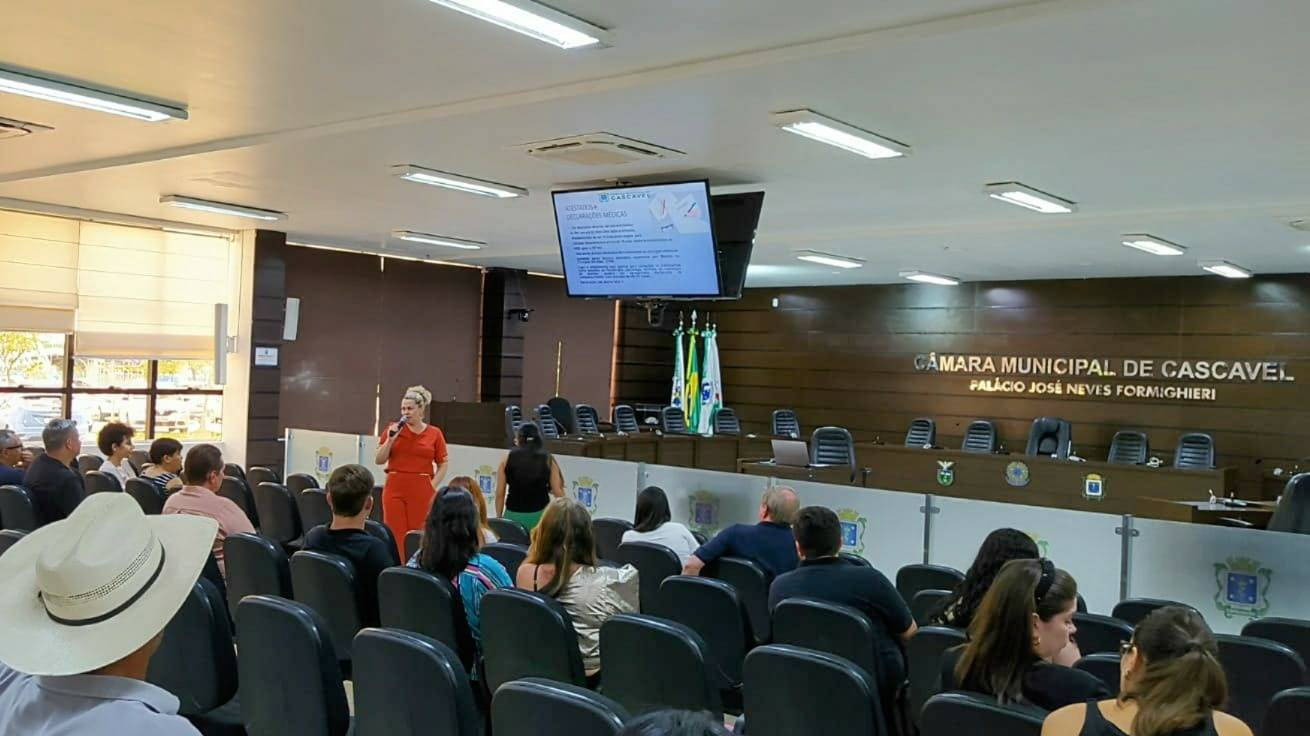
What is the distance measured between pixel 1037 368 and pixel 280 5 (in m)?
12.7

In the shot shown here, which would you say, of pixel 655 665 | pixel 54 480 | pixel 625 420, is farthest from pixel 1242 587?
pixel 625 420

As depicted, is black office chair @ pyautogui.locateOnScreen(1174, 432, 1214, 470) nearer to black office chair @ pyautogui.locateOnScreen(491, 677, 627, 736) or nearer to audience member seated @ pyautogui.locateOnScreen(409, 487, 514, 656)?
audience member seated @ pyautogui.locateOnScreen(409, 487, 514, 656)

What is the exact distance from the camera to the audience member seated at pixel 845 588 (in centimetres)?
383

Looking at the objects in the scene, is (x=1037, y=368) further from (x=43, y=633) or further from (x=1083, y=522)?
(x=43, y=633)

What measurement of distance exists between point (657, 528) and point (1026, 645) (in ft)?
9.74

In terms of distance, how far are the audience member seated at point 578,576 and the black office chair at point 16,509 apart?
3.78 metres

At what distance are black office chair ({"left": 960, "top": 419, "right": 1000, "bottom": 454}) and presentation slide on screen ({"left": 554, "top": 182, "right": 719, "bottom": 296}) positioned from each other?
7.43 metres

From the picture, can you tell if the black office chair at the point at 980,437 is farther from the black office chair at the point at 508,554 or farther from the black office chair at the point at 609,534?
the black office chair at the point at 508,554

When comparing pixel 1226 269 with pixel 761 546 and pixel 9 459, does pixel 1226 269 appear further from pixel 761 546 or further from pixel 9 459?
pixel 9 459

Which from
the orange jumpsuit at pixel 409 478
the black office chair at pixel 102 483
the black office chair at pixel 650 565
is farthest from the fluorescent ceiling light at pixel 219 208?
the black office chair at pixel 650 565

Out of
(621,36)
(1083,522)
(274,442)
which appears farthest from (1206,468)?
(274,442)

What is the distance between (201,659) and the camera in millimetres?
3410

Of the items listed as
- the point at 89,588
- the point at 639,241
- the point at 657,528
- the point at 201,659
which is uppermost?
the point at 639,241

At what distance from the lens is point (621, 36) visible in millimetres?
4359
